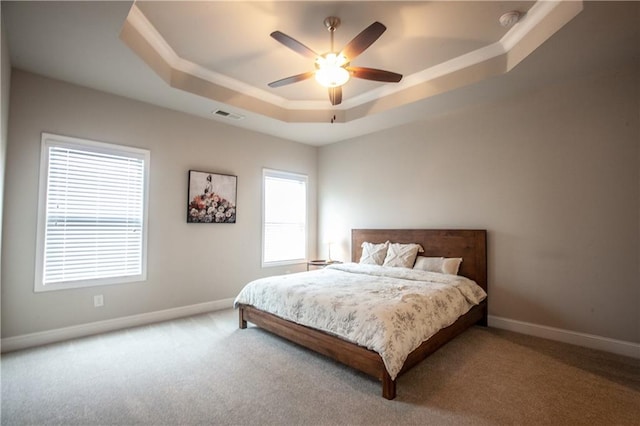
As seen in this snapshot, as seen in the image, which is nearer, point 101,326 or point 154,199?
point 101,326

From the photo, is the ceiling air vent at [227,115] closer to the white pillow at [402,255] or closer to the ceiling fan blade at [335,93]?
the ceiling fan blade at [335,93]

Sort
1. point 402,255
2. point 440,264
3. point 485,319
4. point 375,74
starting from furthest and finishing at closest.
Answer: point 402,255, point 440,264, point 485,319, point 375,74

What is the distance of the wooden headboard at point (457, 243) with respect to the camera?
371cm

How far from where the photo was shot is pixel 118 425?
1836 mm

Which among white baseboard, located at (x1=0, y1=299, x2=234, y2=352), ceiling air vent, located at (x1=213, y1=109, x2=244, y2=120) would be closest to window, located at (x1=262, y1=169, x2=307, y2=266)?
ceiling air vent, located at (x1=213, y1=109, x2=244, y2=120)

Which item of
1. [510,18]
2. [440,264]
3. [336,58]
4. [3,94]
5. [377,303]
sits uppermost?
[510,18]

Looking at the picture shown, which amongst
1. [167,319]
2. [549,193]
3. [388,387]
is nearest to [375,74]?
[549,193]

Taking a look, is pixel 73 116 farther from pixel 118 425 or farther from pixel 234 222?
pixel 118 425

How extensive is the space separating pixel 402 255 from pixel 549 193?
5.91 ft

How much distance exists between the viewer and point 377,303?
2.49 metres

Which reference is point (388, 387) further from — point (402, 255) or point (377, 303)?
point (402, 255)

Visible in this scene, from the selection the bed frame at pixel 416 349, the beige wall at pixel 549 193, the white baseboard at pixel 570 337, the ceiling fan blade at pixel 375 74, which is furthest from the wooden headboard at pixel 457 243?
the ceiling fan blade at pixel 375 74

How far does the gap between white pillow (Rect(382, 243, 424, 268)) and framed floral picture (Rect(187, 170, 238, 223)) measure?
239cm

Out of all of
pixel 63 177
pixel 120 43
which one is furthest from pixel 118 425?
pixel 120 43
